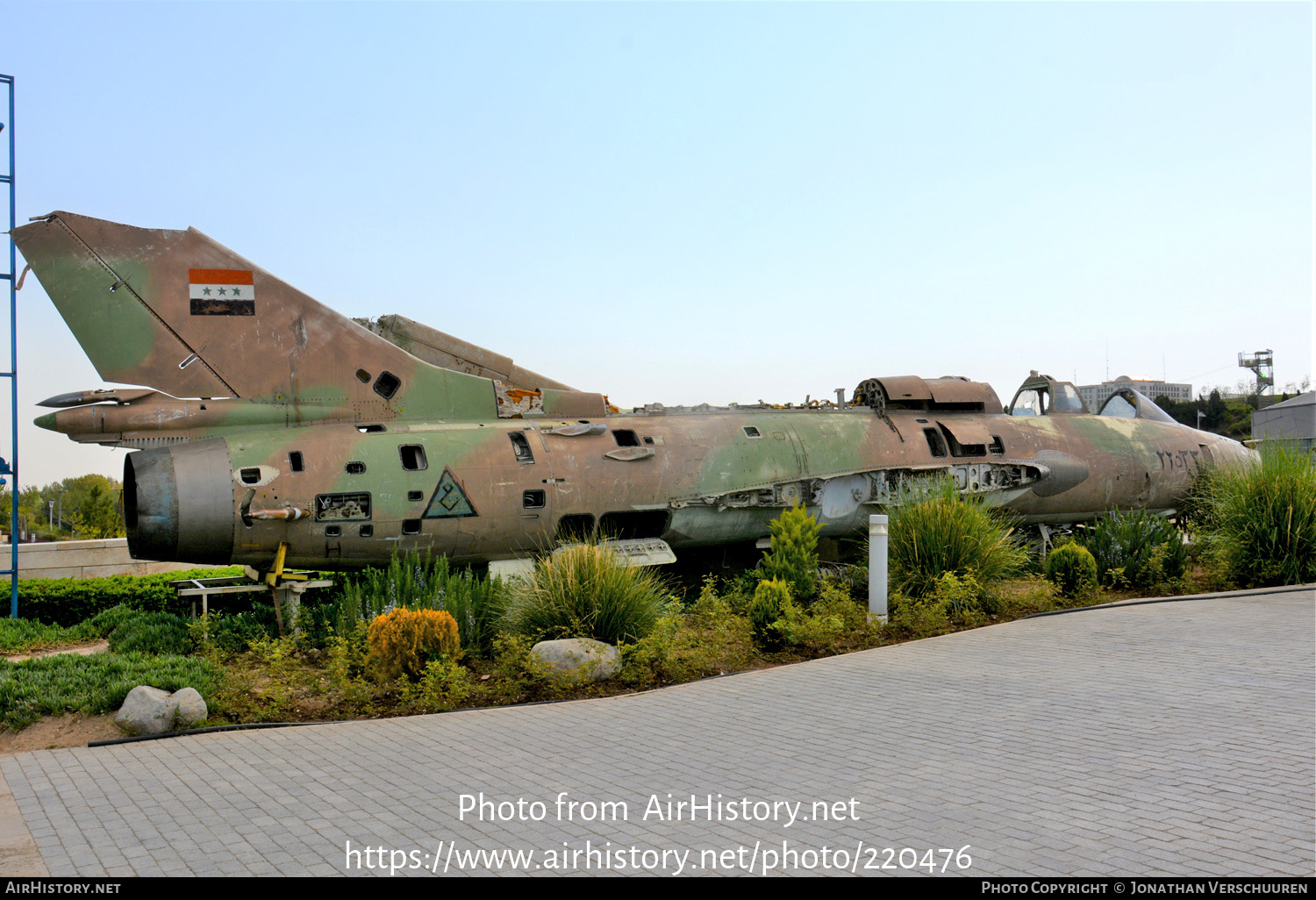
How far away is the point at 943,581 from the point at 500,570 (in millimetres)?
5746

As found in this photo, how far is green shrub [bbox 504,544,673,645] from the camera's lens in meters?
9.91

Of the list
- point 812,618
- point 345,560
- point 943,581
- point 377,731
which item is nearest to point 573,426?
point 345,560

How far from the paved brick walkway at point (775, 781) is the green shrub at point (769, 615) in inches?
59.3

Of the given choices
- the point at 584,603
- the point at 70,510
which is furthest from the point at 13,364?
the point at 70,510

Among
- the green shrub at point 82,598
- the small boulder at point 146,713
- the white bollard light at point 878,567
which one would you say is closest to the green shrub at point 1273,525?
the white bollard light at point 878,567

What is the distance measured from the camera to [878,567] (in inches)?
461

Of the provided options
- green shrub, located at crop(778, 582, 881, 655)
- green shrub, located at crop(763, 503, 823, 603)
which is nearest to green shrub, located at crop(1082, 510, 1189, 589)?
green shrub, located at crop(778, 582, 881, 655)

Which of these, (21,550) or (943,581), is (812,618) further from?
(21,550)

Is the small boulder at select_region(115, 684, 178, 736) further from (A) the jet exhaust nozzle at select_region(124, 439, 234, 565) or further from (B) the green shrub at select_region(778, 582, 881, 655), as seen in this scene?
(B) the green shrub at select_region(778, 582, 881, 655)

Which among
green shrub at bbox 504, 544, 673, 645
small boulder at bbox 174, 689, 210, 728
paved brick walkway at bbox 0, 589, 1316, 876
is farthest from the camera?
green shrub at bbox 504, 544, 673, 645

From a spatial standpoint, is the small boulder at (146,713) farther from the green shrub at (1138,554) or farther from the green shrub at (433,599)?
the green shrub at (1138,554)

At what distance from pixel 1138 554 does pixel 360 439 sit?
11588 mm

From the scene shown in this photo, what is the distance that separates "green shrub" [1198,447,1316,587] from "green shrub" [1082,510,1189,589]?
80 centimetres

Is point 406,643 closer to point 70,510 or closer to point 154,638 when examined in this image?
point 154,638
